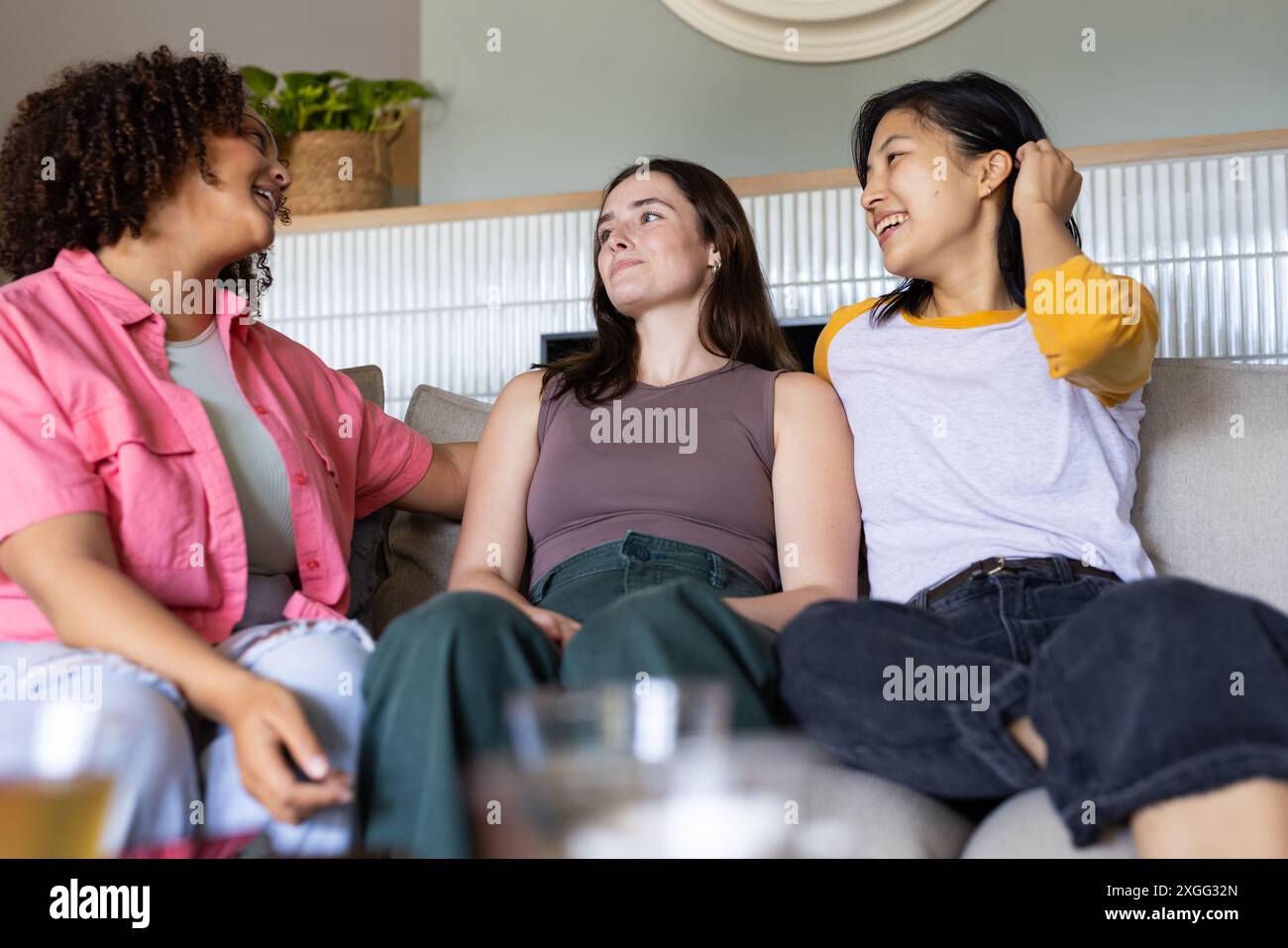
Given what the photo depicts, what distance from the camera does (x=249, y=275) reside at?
1.74 metres

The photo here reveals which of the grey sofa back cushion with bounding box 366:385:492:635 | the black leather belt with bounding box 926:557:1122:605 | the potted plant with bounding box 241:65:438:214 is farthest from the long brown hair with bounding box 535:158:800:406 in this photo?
the potted plant with bounding box 241:65:438:214

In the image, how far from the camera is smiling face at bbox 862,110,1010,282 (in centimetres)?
162

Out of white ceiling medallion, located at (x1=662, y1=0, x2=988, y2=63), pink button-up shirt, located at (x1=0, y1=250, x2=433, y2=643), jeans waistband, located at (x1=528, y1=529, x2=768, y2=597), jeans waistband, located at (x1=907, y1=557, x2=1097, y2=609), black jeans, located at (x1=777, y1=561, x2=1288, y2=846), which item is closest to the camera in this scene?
black jeans, located at (x1=777, y1=561, x2=1288, y2=846)

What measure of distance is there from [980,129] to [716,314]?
0.40 m

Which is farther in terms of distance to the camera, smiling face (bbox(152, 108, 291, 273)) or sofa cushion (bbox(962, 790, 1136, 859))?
smiling face (bbox(152, 108, 291, 273))

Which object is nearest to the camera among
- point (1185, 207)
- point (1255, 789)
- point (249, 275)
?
point (1255, 789)

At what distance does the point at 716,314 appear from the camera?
1.78 metres

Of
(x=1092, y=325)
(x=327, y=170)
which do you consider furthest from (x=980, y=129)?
(x=327, y=170)

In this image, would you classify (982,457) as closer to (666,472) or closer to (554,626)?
(666,472)

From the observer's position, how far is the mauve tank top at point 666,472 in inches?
60.6

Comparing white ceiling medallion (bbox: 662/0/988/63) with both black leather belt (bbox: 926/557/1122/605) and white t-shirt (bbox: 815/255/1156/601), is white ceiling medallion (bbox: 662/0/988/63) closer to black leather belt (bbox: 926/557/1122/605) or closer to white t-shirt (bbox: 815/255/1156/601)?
white t-shirt (bbox: 815/255/1156/601)
